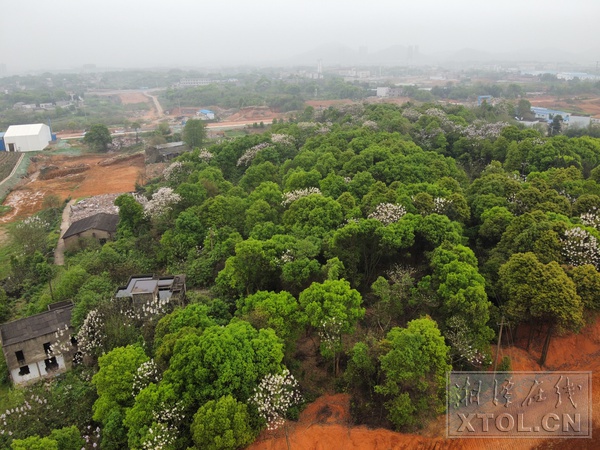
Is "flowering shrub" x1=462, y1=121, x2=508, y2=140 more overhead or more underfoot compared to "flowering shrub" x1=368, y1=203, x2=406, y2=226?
more overhead

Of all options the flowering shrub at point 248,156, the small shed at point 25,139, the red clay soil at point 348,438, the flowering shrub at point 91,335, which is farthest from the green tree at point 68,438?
the small shed at point 25,139

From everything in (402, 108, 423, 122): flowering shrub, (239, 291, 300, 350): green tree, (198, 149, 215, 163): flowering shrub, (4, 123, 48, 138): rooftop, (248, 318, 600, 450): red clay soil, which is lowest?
(248, 318, 600, 450): red clay soil

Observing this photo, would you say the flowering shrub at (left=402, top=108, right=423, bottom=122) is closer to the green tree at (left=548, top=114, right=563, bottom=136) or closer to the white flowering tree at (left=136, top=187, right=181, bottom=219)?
the green tree at (left=548, top=114, right=563, bottom=136)

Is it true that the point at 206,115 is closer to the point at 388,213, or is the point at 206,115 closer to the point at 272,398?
the point at 388,213

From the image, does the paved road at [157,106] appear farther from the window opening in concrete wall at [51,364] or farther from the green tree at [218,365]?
the green tree at [218,365]

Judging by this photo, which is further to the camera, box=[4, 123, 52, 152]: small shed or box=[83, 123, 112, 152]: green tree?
box=[4, 123, 52, 152]: small shed

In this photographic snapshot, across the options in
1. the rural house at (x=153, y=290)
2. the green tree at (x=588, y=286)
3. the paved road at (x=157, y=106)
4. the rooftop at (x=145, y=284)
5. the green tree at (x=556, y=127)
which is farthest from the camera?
the paved road at (x=157, y=106)

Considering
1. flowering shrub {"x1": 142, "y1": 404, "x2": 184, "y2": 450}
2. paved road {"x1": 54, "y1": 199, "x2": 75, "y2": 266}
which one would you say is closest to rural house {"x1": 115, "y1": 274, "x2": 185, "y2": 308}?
flowering shrub {"x1": 142, "y1": 404, "x2": 184, "y2": 450}

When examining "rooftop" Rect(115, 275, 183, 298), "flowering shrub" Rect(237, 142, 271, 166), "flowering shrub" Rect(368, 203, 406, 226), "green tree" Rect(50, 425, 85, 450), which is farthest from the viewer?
"flowering shrub" Rect(237, 142, 271, 166)
